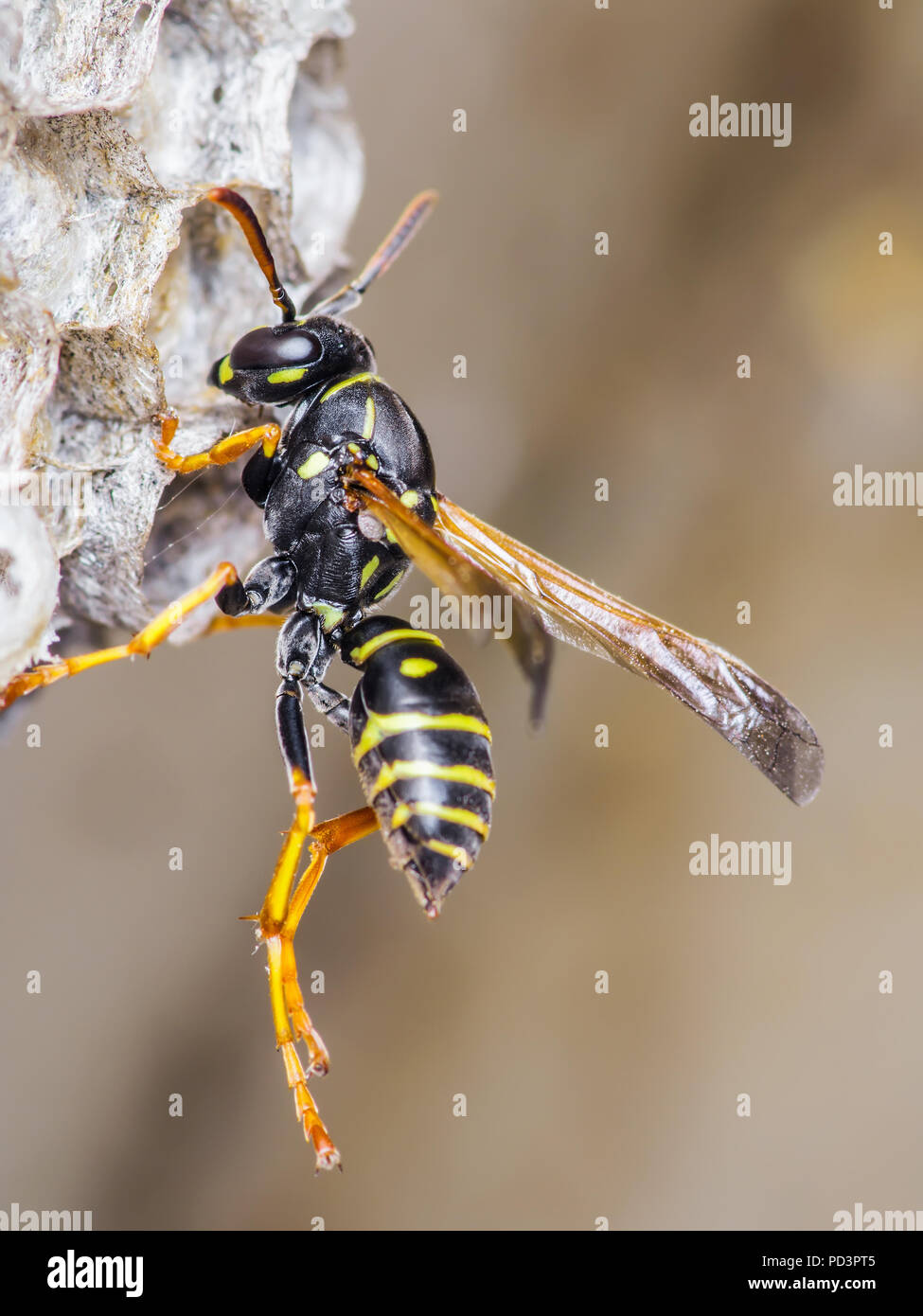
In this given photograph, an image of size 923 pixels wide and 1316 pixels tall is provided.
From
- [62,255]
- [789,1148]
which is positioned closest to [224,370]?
[62,255]

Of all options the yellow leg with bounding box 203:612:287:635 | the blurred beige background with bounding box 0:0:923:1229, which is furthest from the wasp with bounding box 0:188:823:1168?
the blurred beige background with bounding box 0:0:923:1229

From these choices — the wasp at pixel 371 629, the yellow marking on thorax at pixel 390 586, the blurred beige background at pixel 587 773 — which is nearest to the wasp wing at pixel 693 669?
the wasp at pixel 371 629

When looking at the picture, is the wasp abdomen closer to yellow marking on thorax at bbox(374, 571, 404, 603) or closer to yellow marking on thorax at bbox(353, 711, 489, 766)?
yellow marking on thorax at bbox(353, 711, 489, 766)

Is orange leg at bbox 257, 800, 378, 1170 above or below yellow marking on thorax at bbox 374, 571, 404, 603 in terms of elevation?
below

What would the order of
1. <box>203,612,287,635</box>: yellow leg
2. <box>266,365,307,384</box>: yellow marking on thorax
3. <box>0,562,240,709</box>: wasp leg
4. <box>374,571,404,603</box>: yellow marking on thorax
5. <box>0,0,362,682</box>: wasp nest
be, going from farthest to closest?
1. <box>203,612,287,635</box>: yellow leg
2. <box>374,571,404,603</box>: yellow marking on thorax
3. <box>266,365,307,384</box>: yellow marking on thorax
4. <box>0,562,240,709</box>: wasp leg
5. <box>0,0,362,682</box>: wasp nest

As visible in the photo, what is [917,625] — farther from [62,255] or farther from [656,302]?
[62,255]

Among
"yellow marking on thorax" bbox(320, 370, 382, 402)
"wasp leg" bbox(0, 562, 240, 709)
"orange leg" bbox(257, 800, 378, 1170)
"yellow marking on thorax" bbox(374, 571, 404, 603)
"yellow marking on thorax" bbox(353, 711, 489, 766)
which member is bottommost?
"orange leg" bbox(257, 800, 378, 1170)

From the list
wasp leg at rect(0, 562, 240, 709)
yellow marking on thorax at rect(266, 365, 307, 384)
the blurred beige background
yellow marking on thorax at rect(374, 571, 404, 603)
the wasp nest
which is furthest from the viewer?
the blurred beige background
